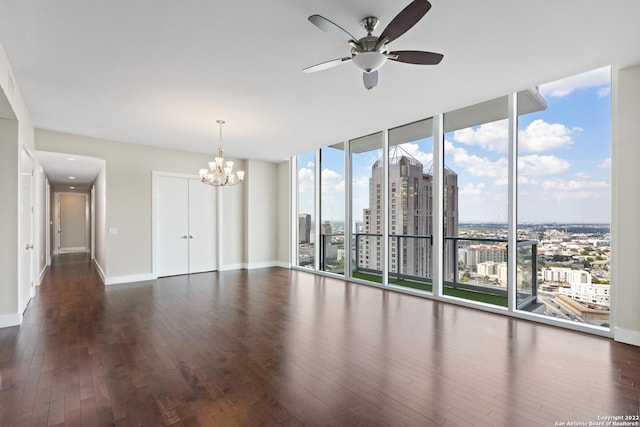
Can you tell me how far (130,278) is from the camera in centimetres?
631

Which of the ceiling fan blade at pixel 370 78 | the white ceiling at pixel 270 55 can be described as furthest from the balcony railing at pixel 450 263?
the ceiling fan blade at pixel 370 78

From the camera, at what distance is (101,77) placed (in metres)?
3.44

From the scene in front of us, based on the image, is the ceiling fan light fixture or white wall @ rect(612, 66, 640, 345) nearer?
the ceiling fan light fixture

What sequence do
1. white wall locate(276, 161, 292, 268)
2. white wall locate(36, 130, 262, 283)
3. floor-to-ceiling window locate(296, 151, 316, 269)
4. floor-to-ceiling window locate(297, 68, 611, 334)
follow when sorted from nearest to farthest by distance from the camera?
1. floor-to-ceiling window locate(297, 68, 611, 334)
2. white wall locate(36, 130, 262, 283)
3. floor-to-ceiling window locate(296, 151, 316, 269)
4. white wall locate(276, 161, 292, 268)

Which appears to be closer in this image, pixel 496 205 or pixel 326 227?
pixel 496 205

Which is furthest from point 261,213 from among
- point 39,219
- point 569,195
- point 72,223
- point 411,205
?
point 72,223

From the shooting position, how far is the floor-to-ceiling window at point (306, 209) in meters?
7.54

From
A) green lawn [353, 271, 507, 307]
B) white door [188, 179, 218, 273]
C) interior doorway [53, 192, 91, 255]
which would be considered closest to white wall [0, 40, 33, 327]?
white door [188, 179, 218, 273]

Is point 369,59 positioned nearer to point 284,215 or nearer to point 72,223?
point 284,215

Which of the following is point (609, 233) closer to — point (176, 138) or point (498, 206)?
point (498, 206)

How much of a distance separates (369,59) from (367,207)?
13.0ft

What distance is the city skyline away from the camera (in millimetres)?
3568

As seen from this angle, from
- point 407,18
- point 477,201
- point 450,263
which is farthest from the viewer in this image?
point 450,263

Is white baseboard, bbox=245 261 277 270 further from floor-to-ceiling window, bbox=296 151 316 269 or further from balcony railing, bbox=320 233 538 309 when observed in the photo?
balcony railing, bbox=320 233 538 309
